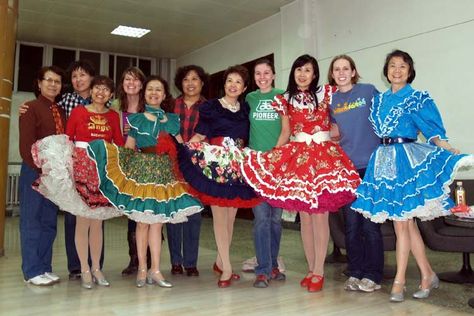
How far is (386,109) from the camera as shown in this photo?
Result: 2.56 metres

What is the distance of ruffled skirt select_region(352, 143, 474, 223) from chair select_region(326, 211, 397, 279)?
823 millimetres

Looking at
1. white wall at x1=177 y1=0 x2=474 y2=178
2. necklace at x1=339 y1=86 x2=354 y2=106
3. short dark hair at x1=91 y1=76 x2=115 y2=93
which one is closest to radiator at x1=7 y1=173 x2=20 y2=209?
white wall at x1=177 y1=0 x2=474 y2=178

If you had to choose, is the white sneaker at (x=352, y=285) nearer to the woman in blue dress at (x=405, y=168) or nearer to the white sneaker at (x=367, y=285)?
the white sneaker at (x=367, y=285)

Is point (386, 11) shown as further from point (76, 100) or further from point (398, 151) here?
point (76, 100)

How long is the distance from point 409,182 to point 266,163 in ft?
2.90

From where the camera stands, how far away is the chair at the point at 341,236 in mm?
3244

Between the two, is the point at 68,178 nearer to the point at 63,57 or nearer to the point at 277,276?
the point at 277,276

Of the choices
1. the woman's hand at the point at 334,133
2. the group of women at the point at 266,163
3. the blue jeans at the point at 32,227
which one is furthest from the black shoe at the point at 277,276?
the blue jeans at the point at 32,227

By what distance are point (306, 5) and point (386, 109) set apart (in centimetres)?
459

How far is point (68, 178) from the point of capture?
2.65m

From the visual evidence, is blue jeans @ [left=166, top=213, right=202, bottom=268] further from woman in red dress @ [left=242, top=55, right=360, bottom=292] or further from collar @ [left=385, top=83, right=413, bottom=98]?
collar @ [left=385, top=83, right=413, bottom=98]

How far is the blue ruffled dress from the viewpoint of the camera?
7.56ft

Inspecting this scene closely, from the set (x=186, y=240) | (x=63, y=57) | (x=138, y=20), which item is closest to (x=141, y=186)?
(x=186, y=240)

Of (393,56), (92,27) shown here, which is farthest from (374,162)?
(92,27)
